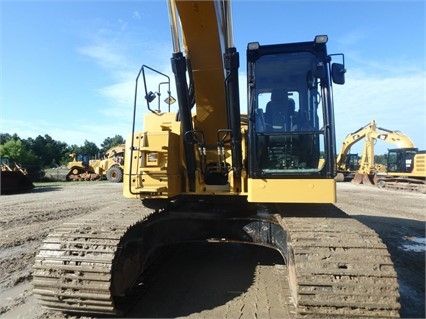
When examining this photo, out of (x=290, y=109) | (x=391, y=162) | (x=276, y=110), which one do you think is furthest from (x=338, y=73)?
(x=391, y=162)

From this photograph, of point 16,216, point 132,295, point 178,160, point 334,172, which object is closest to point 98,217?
point 132,295

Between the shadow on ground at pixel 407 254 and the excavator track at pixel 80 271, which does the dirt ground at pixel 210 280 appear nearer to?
the shadow on ground at pixel 407 254

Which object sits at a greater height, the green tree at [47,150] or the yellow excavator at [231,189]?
the green tree at [47,150]

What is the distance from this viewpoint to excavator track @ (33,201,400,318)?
2.94 metres

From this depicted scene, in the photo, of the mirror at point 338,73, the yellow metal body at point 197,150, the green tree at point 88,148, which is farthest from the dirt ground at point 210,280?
the green tree at point 88,148

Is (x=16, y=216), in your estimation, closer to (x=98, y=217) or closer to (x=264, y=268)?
(x=98, y=217)

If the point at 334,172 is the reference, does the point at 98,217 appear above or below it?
below

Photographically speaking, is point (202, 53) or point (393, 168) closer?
point (202, 53)

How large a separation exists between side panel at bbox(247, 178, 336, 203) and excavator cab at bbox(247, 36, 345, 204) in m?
0.09

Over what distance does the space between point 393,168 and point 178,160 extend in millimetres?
21637

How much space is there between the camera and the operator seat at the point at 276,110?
4.23 metres

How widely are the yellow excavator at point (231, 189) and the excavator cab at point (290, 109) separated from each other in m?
0.01

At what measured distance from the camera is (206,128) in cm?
486

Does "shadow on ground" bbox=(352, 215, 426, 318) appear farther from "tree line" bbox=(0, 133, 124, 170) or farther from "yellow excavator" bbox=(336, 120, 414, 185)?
"tree line" bbox=(0, 133, 124, 170)
